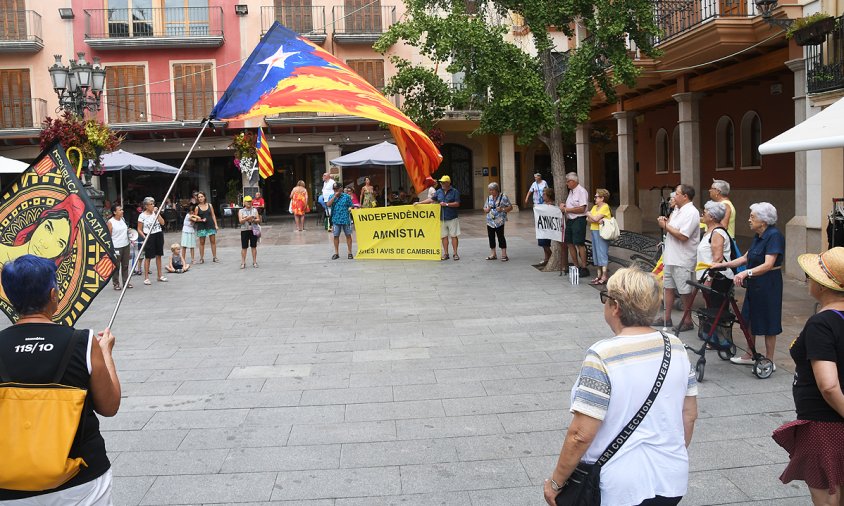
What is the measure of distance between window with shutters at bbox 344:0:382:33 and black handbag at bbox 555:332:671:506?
101ft

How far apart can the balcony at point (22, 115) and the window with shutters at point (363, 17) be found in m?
12.6

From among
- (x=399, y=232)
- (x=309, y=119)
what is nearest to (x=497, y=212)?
(x=399, y=232)

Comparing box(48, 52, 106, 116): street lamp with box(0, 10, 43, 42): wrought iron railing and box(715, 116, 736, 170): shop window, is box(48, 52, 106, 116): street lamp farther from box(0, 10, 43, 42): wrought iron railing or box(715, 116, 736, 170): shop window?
box(0, 10, 43, 42): wrought iron railing

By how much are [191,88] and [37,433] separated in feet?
99.9

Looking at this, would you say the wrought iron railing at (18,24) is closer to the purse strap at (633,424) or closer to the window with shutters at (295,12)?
the window with shutters at (295,12)

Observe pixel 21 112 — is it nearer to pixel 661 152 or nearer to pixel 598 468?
pixel 661 152

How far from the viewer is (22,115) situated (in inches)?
1193

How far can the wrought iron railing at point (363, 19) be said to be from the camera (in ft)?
104

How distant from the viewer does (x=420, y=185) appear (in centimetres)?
973

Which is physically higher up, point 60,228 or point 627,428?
point 60,228

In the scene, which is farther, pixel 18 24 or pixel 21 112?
pixel 21 112

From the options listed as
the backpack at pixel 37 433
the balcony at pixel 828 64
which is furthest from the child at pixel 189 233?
the backpack at pixel 37 433

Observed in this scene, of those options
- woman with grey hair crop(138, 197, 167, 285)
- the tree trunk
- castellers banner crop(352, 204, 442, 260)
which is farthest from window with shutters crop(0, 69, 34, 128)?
the tree trunk

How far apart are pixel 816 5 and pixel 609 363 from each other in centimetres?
1161
